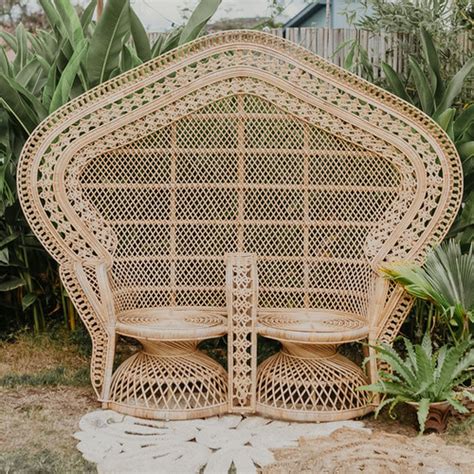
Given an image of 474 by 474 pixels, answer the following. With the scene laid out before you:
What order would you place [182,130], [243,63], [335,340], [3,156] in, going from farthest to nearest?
1. [3,156]
2. [182,130]
3. [243,63]
4. [335,340]

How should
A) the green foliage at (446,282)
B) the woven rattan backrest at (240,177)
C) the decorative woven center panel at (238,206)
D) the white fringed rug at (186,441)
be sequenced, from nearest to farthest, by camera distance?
the white fringed rug at (186,441) < the green foliage at (446,282) < the woven rattan backrest at (240,177) < the decorative woven center panel at (238,206)

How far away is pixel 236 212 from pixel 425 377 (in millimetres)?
1465

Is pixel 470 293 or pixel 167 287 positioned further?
pixel 167 287

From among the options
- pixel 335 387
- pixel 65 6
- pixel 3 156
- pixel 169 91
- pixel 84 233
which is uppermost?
pixel 65 6

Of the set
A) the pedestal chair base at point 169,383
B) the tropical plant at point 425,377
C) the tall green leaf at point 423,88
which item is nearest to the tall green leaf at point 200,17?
the tall green leaf at point 423,88

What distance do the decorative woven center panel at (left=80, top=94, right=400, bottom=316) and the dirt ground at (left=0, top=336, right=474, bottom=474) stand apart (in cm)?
63

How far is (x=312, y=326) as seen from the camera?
12.9ft

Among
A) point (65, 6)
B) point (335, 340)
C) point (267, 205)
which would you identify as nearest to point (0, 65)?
point (65, 6)

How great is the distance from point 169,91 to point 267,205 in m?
0.89

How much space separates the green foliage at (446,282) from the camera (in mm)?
3666

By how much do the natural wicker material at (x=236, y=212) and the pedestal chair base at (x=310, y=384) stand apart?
10mm

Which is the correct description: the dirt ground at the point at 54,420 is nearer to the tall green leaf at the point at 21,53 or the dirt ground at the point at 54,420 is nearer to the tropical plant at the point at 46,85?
the tropical plant at the point at 46,85

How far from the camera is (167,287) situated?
14.5 ft

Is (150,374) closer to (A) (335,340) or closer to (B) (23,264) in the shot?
(A) (335,340)
